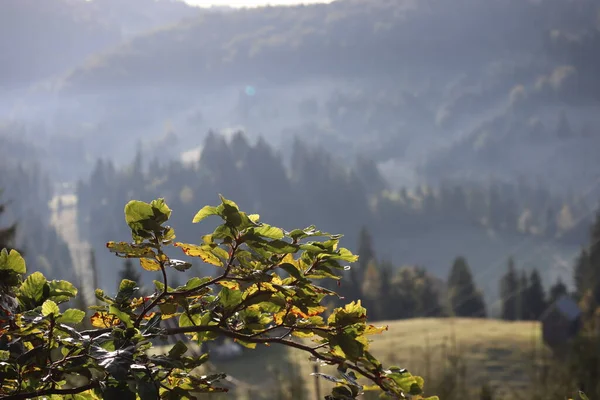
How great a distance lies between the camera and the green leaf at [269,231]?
0.59 m

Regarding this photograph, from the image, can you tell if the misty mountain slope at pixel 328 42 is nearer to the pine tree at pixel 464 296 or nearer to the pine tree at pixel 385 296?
the pine tree at pixel 385 296

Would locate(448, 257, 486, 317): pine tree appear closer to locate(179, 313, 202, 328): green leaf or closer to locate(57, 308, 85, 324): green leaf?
locate(179, 313, 202, 328): green leaf

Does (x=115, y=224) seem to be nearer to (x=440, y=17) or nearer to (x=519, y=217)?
(x=519, y=217)

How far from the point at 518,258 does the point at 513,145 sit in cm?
3642

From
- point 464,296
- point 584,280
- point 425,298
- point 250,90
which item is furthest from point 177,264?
point 250,90

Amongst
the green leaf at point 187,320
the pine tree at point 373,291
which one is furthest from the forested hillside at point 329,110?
the green leaf at point 187,320

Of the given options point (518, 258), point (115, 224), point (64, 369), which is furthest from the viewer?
point (115, 224)

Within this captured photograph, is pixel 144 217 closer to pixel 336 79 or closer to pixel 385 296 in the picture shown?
pixel 385 296

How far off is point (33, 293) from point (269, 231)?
26cm

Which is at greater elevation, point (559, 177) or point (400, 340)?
point (559, 177)

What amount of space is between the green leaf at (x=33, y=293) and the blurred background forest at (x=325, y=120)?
74.2m

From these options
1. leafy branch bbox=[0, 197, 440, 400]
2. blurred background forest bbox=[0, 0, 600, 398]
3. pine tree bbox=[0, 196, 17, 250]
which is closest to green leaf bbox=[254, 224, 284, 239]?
leafy branch bbox=[0, 197, 440, 400]

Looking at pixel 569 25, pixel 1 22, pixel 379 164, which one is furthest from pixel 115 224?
pixel 569 25

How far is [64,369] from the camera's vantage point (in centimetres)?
58
